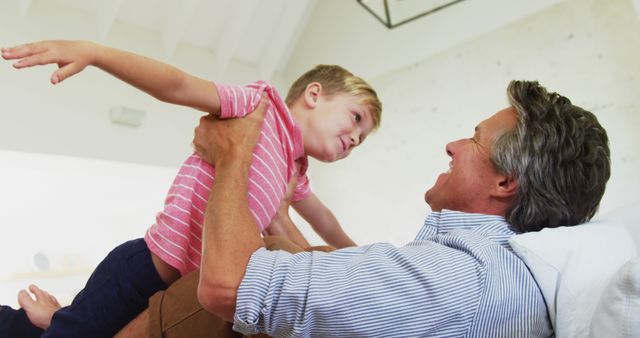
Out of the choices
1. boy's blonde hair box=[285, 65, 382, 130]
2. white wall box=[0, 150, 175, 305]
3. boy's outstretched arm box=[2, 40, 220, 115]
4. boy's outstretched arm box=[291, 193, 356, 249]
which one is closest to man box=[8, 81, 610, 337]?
boy's outstretched arm box=[2, 40, 220, 115]

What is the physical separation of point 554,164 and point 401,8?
1206 millimetres

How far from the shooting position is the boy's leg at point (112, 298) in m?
1.19

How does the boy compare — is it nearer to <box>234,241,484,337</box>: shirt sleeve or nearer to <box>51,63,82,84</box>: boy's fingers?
<box>51,63,82,84</box>: boy's fingers

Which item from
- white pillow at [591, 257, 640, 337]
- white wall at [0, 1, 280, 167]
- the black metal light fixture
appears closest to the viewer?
white pillow at [591, 257, 640, 337]

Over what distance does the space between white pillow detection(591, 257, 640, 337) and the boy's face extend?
927 mm

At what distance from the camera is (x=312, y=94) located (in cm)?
160

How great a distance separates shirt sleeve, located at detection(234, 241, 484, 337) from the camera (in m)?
0.84

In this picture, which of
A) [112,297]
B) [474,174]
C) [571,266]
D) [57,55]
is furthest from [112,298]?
[571,266]

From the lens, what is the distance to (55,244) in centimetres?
259

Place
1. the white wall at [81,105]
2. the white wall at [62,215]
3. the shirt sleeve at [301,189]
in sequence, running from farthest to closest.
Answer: the white wall at [81,105], the white wall at [62,215], the shirt sleeve at [301,189]

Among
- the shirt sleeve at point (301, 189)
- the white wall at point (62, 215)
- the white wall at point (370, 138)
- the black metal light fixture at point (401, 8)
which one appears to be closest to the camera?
the shirt sleeve at point (301, 189)

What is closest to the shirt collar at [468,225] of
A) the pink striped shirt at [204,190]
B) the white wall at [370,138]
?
the pink striped shirt at [204,190]

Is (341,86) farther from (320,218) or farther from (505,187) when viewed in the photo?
(505,187)

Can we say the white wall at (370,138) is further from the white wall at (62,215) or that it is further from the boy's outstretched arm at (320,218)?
the boy's outstretched arm at (320,218)
